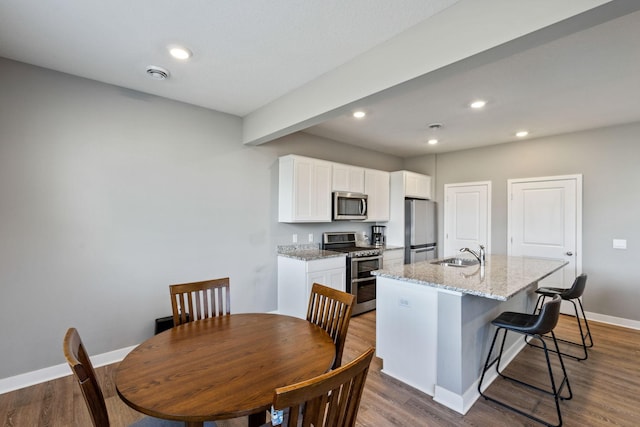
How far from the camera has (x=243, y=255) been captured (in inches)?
144

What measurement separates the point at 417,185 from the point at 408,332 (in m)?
3.47

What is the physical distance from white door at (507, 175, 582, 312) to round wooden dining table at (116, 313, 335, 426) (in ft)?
14.0

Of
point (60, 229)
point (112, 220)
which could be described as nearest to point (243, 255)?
point (112, 220)

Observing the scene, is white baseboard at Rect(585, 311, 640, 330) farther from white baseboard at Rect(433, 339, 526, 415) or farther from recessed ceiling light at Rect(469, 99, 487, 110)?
recessed ceiling light at Rect(469, 99, 487, 110)

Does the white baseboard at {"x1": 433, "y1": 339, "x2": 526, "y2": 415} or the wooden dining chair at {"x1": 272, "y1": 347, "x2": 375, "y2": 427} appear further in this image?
the white baseboard at {"x1": 433, "y1": 339, "x2": 526, "y2": 415}

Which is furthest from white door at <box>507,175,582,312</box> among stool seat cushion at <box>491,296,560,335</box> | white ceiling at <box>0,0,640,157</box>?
stool seat cushion at <box>491,296,560,335</box>

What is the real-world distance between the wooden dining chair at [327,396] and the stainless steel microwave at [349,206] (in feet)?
11.0

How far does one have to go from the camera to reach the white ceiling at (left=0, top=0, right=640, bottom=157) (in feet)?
5.79

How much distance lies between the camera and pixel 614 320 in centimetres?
389

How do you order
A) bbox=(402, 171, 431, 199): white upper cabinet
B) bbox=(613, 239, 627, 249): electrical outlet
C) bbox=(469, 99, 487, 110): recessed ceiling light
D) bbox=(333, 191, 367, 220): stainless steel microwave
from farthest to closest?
bbox=(402, 171, 431, 199): white upper cabinet, bbox=(333, 191, 367, 220): stainless steel microwave, bbox=(613, 239, 627, 249): electrical outlet, bbox=(469, 99, 487, 110): recessed ceiling light

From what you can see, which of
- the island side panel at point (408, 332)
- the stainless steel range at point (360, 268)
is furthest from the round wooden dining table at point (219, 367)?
the stainless steel range at point (360, 268)

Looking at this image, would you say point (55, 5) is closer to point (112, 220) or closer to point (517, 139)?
point (112, 220)

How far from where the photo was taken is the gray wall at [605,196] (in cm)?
377

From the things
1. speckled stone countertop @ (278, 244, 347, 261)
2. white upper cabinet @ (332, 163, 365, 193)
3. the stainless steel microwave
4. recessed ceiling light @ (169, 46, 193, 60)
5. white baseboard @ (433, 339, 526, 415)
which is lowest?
white baseboard @ (433, 339, 526, 415)
